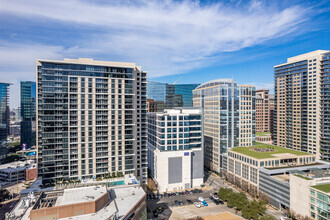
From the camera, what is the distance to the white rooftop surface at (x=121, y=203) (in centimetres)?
4550

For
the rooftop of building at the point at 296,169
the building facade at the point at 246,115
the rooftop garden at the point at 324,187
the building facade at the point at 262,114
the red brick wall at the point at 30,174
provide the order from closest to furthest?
the rooftop garden at the point at 324,187, the rooftop of building at the point at 296,169, the red brick wall at the point at 30,174, the building facade at the point at 246,115, the building facade at the point at 262,114

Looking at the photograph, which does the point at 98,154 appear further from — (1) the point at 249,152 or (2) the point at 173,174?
(1) the point at 249,152

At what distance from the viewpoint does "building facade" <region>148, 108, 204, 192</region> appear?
92.0 meters

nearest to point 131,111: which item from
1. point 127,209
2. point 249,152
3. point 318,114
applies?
point 127,209

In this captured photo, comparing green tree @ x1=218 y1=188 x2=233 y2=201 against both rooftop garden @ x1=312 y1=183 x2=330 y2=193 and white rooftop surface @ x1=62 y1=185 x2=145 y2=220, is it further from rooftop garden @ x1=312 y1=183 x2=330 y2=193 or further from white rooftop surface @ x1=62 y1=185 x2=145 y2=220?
white rooftop surface @ x1=62 y1=185 x2=145 y2=220

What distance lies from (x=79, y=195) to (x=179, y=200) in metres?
45.4

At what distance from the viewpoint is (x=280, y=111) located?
473 feet

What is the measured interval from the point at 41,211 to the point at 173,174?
58543mm

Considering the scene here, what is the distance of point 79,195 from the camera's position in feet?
169

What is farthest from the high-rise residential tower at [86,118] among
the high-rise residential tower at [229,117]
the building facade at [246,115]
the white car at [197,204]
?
the building facade at [246,115]

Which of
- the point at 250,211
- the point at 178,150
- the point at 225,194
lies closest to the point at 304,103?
the point at 225,194

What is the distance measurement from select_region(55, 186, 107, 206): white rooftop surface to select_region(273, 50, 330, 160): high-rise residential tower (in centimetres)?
11896

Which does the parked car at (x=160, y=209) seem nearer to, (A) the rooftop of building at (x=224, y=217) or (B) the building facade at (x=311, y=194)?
(A) the rooftop of building at (x=224, y=217)

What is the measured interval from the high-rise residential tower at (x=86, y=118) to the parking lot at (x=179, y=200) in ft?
53.3
